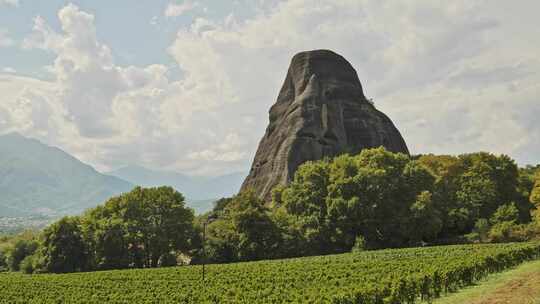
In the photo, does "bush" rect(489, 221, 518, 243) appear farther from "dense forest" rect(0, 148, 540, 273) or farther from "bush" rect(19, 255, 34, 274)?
"bush" rect(19, 255, 34, 274)

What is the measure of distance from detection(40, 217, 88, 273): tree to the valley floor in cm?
6043

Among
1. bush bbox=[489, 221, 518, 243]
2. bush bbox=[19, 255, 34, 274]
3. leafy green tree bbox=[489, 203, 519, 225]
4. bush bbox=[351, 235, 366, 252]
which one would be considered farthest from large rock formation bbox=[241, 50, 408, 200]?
bush bbox=[489, 221, 518, 243]

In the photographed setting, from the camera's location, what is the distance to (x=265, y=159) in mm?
120875

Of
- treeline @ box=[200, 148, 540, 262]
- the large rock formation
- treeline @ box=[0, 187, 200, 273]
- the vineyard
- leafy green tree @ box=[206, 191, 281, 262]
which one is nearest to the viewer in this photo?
the vineyard

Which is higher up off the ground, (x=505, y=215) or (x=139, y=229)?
(x=139, y=229)

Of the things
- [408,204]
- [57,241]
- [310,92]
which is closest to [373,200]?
[408,204]

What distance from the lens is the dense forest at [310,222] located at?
68.4m

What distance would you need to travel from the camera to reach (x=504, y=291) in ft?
90.9

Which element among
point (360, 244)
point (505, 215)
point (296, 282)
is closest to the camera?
point (296, 282)

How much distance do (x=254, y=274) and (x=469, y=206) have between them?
44.6 meters

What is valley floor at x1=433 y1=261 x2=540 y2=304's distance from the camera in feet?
82.2

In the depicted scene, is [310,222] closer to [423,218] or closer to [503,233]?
[423,218]

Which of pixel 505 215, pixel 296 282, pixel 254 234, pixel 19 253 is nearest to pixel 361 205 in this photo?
pixel 254 234

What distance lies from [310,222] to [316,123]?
49.5 m
